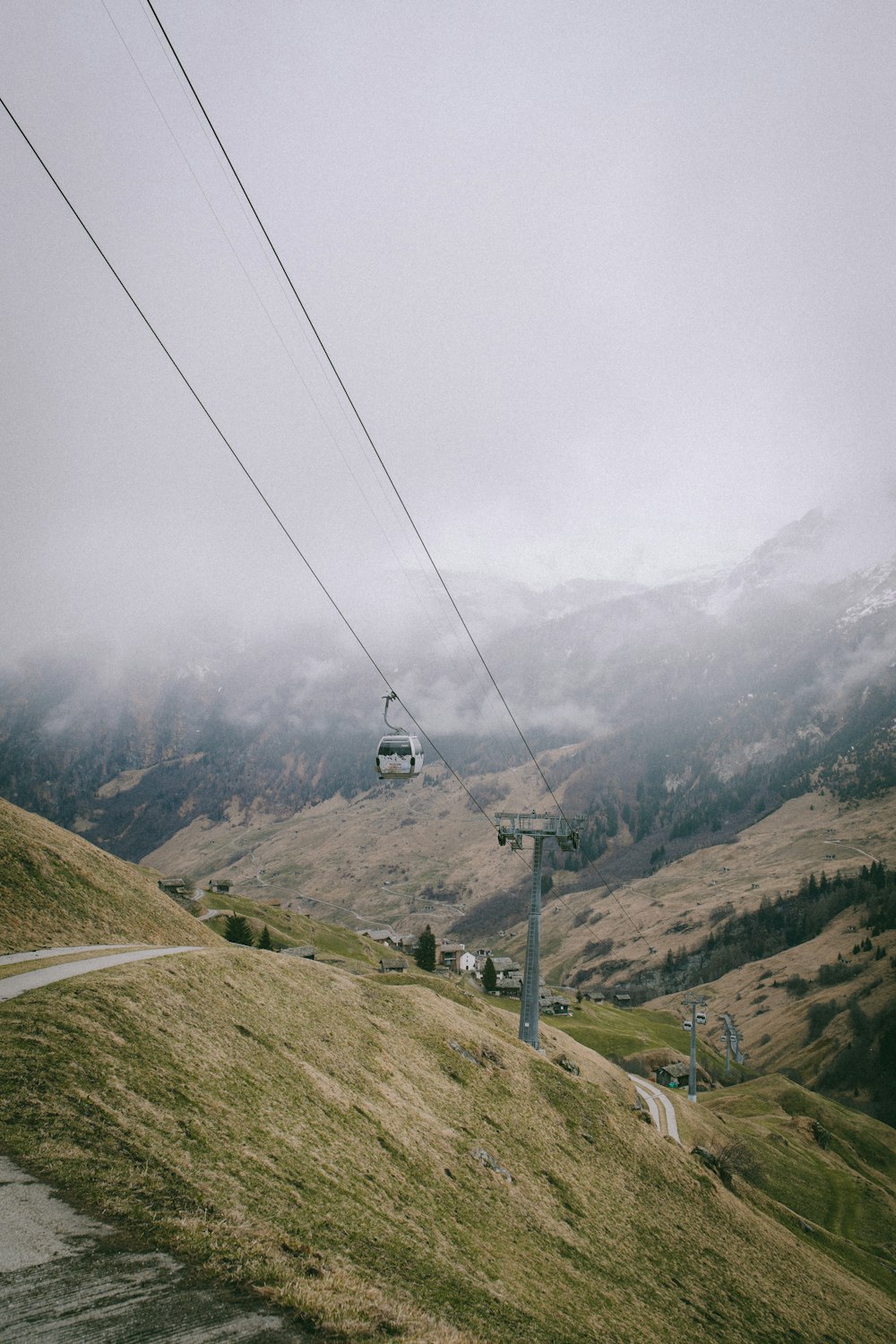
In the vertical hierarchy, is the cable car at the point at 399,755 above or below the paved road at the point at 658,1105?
above

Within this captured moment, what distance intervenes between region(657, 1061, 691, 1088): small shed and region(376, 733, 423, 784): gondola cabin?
4735 inches

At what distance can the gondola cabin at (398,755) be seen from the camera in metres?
37.8

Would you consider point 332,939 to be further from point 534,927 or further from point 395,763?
point 395,763

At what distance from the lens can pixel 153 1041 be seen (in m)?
22.4

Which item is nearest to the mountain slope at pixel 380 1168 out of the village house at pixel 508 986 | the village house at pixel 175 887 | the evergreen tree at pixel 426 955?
the village house at pixel 175 887

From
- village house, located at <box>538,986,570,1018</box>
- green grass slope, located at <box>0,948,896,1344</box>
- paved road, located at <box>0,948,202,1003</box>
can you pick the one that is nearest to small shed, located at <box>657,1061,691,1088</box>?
village house, located at <box>538,986,570,1018</box>

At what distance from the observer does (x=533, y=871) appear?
58.3 m

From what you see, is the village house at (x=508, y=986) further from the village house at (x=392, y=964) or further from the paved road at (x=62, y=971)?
the paved road at (x=62, y=971)

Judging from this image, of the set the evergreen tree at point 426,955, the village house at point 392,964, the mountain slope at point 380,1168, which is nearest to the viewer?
the mountain slope at point 380,1168

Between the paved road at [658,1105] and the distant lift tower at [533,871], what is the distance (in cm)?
1994

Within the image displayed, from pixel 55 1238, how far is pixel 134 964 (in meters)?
20.0

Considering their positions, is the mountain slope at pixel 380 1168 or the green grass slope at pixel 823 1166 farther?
the green grass slope at pixel 823 1166

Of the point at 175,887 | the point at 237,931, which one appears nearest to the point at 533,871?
the point at 237,931

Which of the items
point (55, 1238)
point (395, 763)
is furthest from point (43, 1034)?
point (395, 763)
